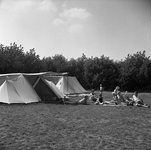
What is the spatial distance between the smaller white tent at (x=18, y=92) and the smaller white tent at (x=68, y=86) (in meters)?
7.13

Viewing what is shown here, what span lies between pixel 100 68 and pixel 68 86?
518 inches

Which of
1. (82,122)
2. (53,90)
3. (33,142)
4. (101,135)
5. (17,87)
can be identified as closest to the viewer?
(33,142)

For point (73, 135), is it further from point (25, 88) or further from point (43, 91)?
point (43, 91)

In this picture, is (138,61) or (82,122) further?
(138,61)

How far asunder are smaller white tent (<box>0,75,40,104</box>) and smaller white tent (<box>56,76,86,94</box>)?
23.4 feet

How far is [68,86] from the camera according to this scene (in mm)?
22406

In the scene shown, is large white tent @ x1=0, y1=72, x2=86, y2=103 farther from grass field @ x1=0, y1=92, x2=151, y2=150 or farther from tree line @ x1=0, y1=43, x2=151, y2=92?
tree line @ x1=0, y1=43, x2=151, y2=92

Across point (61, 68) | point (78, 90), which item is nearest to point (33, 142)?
point (78, 90)

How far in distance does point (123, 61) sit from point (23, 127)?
30.2 meters

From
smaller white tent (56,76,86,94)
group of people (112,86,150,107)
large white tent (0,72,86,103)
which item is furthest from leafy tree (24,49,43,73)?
group of people (112,86,150,107)

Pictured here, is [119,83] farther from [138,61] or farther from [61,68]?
[61,68]

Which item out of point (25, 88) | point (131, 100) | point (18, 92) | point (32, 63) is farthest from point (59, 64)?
point (131, 100)

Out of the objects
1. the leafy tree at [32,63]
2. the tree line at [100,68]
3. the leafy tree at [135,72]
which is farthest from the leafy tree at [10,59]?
the leafy tree at [135,72]

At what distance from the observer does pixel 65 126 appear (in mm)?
6836
